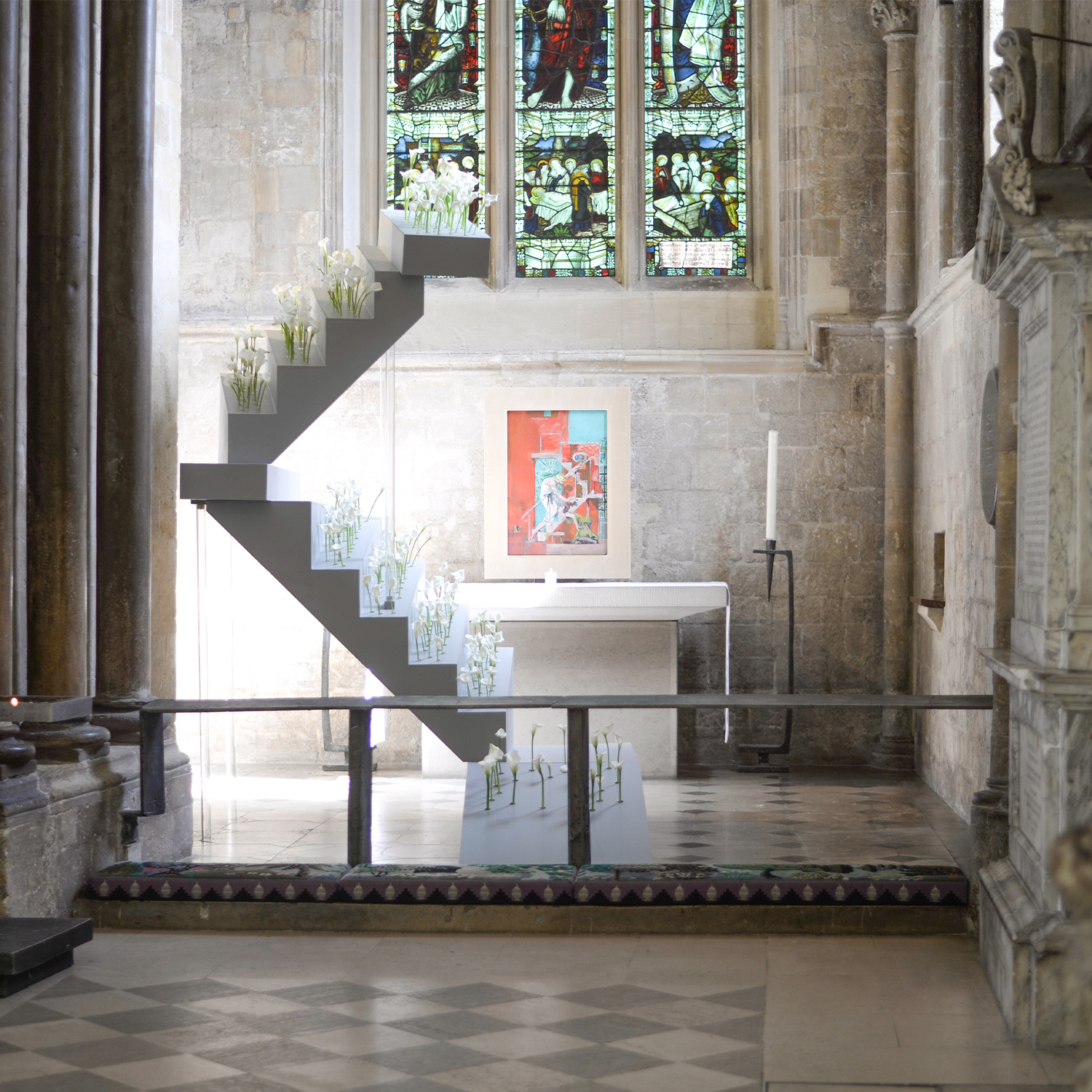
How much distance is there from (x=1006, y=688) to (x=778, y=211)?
4.91 metres

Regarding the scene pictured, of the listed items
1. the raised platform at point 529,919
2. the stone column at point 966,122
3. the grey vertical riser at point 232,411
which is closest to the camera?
the raised platform at point 529,919

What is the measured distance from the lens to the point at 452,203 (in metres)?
5.65

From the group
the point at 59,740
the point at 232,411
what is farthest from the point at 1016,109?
the point at 59,740

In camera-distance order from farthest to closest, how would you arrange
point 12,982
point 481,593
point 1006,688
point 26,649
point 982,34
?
point 481,593
point 982,34
point 26,649
point 1006,688
point 12,982

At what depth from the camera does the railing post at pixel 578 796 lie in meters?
4.58

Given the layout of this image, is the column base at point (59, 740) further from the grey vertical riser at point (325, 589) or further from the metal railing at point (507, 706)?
the grey vertical riser at point (325, 589)

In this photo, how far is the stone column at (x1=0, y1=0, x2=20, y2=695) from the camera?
4379 millimetres

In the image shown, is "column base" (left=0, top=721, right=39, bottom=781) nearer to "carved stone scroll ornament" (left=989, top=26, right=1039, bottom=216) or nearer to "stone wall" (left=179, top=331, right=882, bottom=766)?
"carved stone scroll ornament" (left=989, top=26, right=1039, bottom=216)

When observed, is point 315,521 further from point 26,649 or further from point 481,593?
point 481,593

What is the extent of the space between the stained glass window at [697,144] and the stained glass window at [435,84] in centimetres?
114

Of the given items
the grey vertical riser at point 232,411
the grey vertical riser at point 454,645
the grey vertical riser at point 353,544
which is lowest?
the grey vertical riser at point 454,645

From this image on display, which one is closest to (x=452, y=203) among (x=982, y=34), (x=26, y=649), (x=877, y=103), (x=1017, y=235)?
(x=26, y=649)

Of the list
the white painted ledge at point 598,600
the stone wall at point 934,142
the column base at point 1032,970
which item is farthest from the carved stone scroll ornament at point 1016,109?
the white painted ledge at point 598,600

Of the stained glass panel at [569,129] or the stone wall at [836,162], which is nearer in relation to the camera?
the stone wall at [836,162]
